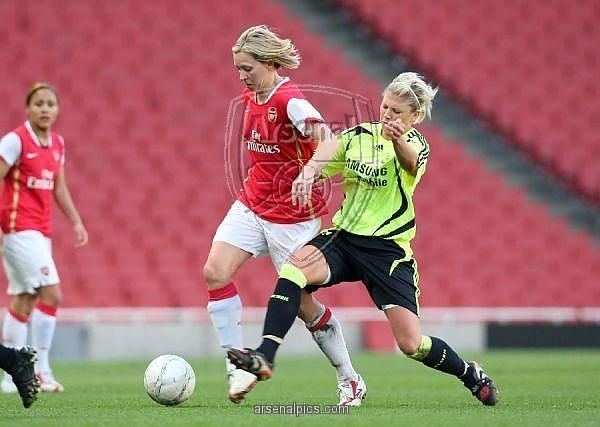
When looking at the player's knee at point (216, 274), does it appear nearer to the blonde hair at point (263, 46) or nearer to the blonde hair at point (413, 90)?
the blonde hair at point (263, 46)

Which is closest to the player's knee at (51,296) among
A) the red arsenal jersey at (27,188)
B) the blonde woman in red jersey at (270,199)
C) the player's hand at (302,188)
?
the red arsenal jersey at (27,188)

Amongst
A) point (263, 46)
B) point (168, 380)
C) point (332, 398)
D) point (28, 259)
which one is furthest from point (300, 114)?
point (28, 259)

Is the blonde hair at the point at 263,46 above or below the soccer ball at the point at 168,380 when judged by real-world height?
above

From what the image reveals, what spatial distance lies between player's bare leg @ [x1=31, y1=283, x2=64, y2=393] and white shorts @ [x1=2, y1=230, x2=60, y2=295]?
90 millimetres

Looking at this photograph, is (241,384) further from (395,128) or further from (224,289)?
(395,128)

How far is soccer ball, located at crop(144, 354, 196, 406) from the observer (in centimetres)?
619

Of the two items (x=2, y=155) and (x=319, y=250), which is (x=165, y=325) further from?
(x=319, y=250)

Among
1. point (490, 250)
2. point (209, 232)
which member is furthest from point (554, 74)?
Answer: point (209, 232)

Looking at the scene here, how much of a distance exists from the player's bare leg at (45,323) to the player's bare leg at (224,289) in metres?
1.87

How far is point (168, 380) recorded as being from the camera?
6.22m

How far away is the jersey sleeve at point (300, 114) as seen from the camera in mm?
6252

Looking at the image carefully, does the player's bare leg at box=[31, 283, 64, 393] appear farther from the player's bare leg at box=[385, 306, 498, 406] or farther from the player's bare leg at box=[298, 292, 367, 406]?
the player's bare leg at box=[385, 306, 498, 406]

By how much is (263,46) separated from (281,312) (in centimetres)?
146

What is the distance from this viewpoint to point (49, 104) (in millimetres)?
8008
